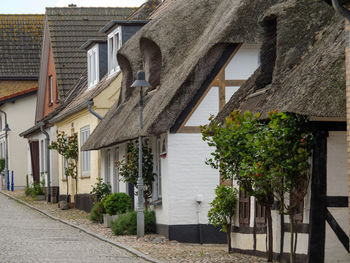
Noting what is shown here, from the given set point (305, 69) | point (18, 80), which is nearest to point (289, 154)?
point (305, 69)

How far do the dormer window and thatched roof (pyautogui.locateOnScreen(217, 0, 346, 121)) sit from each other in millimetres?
11546

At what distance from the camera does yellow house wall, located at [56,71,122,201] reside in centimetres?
2858

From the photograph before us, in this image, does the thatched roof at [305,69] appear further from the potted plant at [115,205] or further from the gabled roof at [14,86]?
the gabled roof at [14,86]

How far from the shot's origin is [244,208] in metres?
17.4

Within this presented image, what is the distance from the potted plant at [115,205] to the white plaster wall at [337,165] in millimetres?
10935

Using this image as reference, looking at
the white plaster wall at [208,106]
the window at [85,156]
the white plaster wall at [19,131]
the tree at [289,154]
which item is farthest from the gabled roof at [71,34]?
the tree at [289,154]

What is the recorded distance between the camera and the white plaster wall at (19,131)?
5006 cm

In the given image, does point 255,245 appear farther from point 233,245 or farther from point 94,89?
point 94,89

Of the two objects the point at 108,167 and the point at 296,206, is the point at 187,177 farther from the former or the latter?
the point at 108,167

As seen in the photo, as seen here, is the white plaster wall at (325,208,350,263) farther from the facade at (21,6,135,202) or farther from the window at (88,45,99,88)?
the facade at (21,6,135,202)

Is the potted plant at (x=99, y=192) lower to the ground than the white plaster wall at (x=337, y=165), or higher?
lower

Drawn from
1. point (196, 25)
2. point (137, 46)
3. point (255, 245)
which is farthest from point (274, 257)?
point (137, 46)

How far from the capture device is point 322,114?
1238 centimetres

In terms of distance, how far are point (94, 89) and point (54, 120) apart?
402cm
